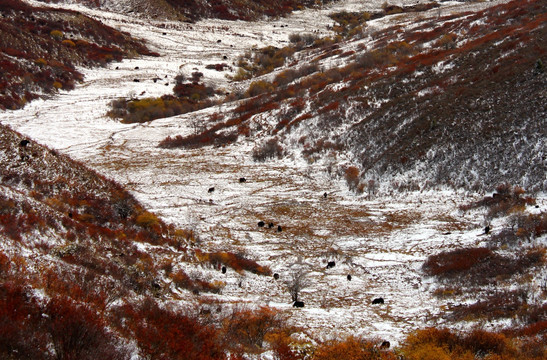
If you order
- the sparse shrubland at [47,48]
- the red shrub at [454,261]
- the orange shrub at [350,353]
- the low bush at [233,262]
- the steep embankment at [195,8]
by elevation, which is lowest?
the low bush at [233,262]

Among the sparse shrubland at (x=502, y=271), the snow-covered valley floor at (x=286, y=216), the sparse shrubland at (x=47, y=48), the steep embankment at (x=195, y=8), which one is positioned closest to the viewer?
the sparse shrubland at (x=502, y=271)

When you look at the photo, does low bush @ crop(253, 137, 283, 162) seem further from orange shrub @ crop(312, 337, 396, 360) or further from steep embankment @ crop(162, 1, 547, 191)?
orange shrub @ crop(312, 337, 396, 360)

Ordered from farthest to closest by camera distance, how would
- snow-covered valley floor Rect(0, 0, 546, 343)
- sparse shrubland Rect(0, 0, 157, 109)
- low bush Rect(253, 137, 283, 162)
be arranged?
sparse shrubland Rect(0, 0, 157, 109) → low bush Rect(253, 137, 283, 162) → snow-covered valley floor Rect(0, 0, 546, 343)

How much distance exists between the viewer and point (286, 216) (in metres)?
20.2

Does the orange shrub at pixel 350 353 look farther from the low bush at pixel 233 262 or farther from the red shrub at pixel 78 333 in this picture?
the low bush at pixel 233 262

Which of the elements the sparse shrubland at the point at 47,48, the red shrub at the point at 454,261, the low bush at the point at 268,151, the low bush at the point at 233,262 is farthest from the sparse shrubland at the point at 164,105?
the red shrub at the point at 454,261

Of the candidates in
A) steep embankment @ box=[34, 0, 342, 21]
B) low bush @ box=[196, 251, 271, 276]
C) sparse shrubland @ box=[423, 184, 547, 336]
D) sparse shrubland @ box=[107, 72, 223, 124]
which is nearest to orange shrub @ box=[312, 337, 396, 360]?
sparse shrubland @ box=[423, 184, 547, 336]

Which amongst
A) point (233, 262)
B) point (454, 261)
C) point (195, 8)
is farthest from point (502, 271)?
point (195, 8)

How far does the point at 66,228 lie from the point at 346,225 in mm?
11732

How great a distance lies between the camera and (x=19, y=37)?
4762 cm

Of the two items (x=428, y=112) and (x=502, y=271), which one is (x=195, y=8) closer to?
(x=428, y=112)

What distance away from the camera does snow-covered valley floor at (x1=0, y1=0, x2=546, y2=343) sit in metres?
12.2

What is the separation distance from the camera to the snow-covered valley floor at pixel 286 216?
12.2m

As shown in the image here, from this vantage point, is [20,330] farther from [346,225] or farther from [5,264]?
[346,225]
